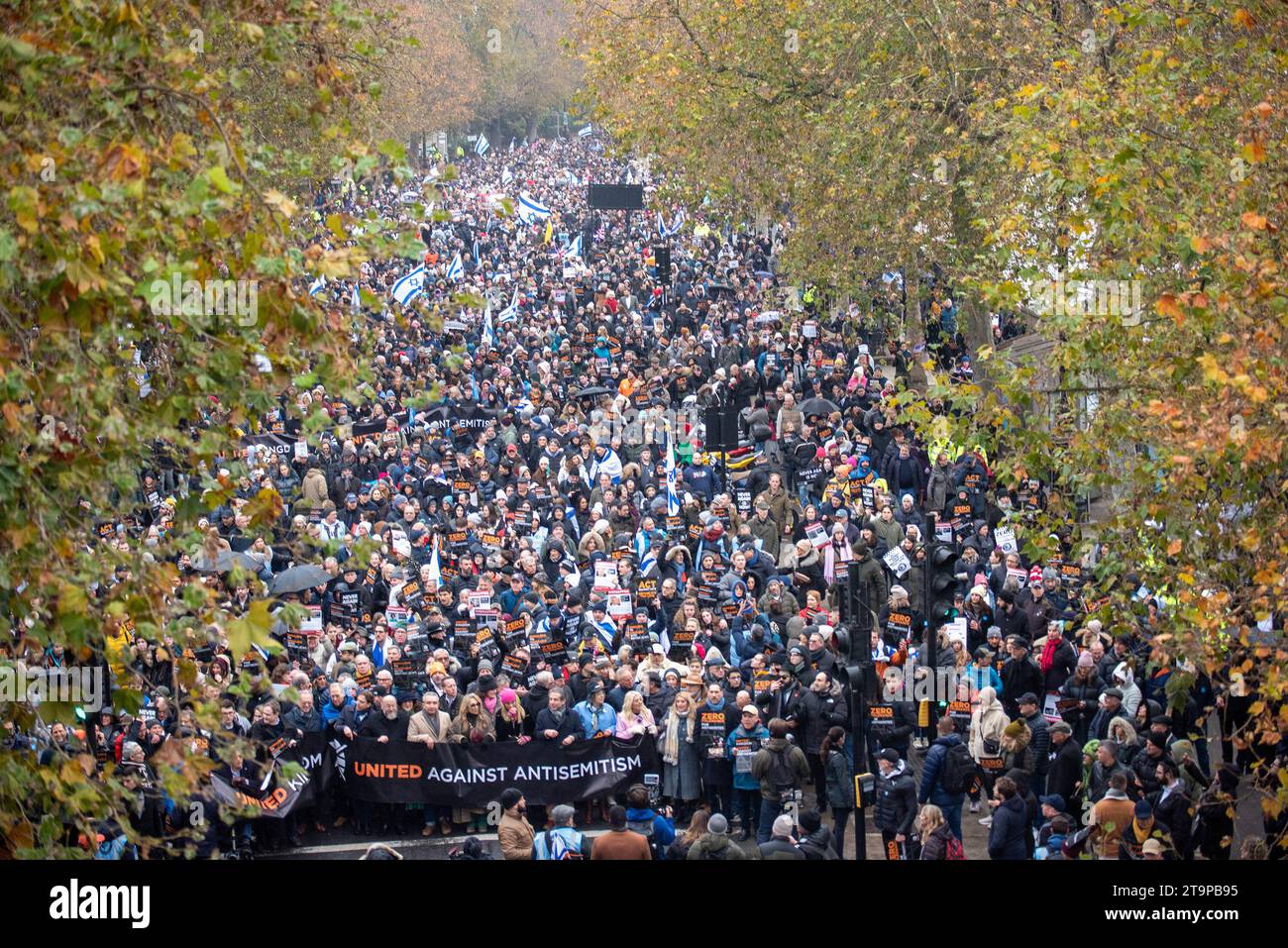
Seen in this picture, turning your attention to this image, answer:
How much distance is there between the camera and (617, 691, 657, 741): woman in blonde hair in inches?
604

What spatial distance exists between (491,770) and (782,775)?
3.11 metres

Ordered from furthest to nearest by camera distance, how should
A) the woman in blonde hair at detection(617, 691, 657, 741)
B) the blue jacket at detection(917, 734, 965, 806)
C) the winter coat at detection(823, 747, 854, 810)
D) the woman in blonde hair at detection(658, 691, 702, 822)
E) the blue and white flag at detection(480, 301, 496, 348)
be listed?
the blue and white flag at detection(480, 301, 496, 348) < the woman in blonde hair at detection(617, 691, 657, 741) < the woman in blonde hair at detection(658, 691, 702, 822) < the winter coat at detection(823, 747, 854, 810) < the blue jacket at detection(917, 734, 965, 806)

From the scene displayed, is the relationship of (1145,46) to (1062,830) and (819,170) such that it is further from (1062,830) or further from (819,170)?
(819,170)

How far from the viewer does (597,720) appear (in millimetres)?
15508

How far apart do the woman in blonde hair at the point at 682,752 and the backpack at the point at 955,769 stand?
2.56 meters

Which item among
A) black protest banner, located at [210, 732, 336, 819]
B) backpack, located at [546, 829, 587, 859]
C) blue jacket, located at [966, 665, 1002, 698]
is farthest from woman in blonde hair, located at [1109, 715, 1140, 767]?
black protest banner, located at [210, 732, 336, 819]

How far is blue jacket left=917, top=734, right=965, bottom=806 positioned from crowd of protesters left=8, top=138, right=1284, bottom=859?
35 millimetres

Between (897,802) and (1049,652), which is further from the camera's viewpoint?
(1049,652)

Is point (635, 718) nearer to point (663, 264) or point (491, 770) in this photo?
point (491, 770)

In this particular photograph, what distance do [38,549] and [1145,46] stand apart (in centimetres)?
1198

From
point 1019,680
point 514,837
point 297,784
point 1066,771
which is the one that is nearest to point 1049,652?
point 1019,680

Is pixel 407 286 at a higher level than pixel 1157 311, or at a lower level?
higher

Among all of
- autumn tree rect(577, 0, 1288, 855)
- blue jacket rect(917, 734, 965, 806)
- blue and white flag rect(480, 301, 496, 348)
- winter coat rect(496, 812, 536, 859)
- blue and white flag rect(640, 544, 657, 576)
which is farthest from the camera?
blue and white flag rect(480, 301, 496, 348)

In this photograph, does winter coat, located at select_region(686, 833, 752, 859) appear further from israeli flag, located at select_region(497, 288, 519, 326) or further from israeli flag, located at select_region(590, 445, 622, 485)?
israeli flag, located at select_region(497, 288, 519, 326)
